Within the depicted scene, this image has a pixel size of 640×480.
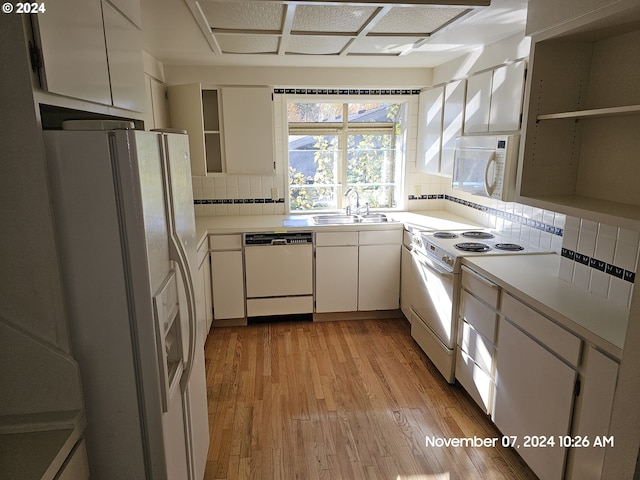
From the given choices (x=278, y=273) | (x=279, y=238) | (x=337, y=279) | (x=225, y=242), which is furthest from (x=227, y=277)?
(x=337, y=279)

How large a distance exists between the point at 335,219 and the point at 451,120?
1.39 m

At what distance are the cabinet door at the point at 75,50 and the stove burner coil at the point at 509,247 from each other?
96.3 inches

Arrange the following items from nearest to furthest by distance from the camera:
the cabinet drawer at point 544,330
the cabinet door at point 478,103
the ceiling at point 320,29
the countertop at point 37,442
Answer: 1. the countertop at point 37,442
2. the cabinet drawer at point 544,330
3. the ceiling at point 320,29
4. the cabinet door at point 478,103

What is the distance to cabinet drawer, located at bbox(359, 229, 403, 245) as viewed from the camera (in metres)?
3.80

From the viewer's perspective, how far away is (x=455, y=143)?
10.9ft

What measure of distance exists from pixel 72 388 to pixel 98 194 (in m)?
0.57

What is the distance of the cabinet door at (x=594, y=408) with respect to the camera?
5.14ft

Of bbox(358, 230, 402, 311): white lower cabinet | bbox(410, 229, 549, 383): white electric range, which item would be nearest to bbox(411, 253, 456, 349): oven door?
bbox(410, 229, 549, 383): white electric range

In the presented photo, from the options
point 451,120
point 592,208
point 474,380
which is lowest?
point 474,380

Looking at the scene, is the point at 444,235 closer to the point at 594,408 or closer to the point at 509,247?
the point at 509,247

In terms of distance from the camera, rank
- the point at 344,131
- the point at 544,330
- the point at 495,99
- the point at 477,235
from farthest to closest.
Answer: the point at 344,131
the point at 477,235
the point at 495,99
the point at 544,330

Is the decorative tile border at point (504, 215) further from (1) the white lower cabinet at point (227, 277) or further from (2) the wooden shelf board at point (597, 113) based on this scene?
(1) the white lower cabinet at point (227, 277)

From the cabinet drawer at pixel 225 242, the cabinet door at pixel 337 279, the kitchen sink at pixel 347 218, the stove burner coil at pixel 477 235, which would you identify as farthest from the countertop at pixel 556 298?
the cabinet drawer at pixel 225 242

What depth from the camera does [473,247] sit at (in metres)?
2.82
